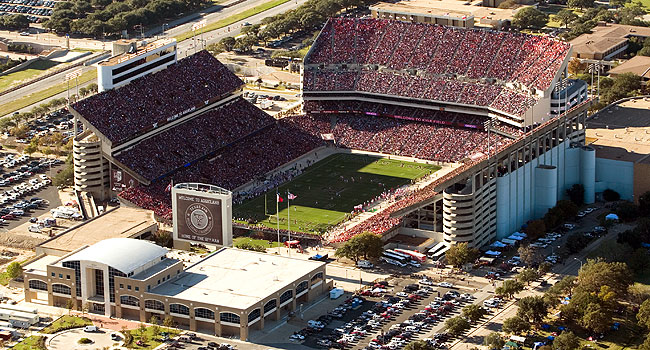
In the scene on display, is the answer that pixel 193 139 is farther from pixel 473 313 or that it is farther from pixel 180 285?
pixel 473 313

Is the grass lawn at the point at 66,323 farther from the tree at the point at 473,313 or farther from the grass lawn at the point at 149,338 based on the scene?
the tree at the point at 473,313

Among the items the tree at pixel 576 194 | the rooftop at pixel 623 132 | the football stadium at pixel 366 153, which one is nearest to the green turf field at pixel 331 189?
the football stadium at pixel 366 153

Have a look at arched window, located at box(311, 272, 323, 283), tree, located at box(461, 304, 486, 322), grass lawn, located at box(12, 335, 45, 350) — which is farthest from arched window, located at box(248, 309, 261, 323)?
tree, located at box(461, 304, 486, 322)

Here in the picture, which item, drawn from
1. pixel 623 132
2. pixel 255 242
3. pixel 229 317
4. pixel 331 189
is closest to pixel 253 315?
pixel 229 317

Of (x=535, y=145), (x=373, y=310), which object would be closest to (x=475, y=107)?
(x=535, y=145)

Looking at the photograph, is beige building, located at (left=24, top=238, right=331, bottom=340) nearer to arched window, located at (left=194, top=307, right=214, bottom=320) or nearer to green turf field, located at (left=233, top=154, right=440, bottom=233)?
arched window, located at (left=194, top=307, right=214, bottom=320)

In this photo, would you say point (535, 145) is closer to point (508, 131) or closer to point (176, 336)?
point (508, 131)
